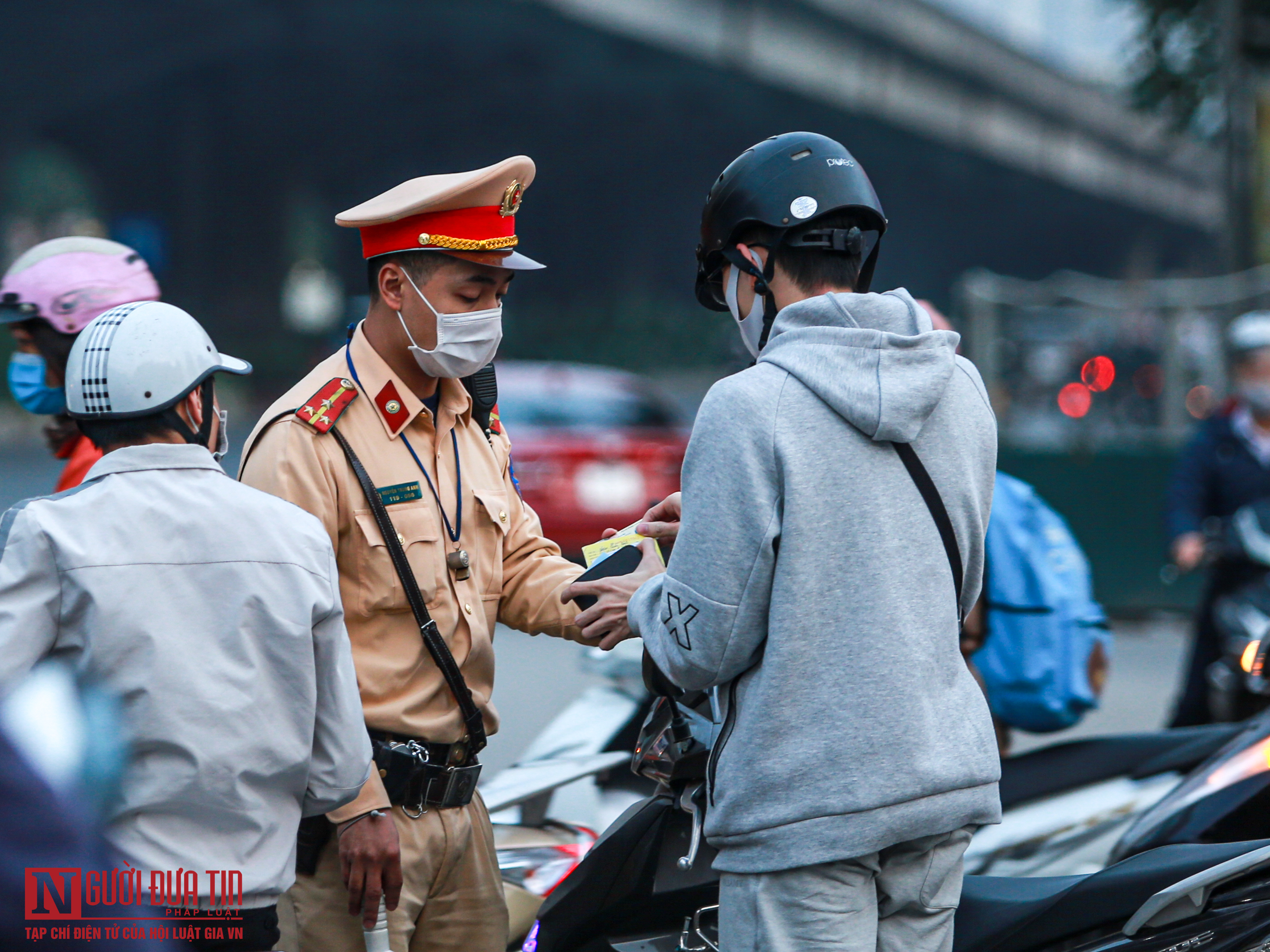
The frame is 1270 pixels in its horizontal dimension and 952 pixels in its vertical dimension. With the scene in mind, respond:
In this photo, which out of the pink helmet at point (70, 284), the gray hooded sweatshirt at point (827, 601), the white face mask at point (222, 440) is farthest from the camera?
the pink helmet at point (70, 284)

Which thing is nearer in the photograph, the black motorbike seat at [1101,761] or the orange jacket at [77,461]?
the orange jacket at [77,461]

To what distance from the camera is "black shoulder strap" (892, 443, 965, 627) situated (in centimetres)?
215

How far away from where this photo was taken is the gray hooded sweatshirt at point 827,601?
2.07 meters

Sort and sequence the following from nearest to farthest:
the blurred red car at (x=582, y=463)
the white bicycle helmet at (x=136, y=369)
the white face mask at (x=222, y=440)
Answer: the white bicycle helmet at (x=136, y=369) → the white face mask at (x=222, y=440) → the blurred red car at (x=582, y=463)

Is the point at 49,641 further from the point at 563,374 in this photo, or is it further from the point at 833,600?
the point at 563,374

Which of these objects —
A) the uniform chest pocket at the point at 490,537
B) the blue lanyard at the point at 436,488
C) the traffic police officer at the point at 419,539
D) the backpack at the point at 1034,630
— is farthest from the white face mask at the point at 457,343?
the backpack at the point at 1034,630

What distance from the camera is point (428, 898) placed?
269 centimetres

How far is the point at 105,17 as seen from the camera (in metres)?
26.4

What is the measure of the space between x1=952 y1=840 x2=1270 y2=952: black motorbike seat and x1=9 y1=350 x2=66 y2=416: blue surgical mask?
97.7 inches

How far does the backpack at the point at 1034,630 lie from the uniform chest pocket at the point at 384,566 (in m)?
1.83

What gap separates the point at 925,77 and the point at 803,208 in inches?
1152

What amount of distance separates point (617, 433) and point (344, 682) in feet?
32.0

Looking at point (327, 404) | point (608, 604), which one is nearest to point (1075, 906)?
point (608, 604)

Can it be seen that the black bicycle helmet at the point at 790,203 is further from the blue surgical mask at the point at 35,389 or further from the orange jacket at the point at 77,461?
the blue surgical mask at the point at 35,389
